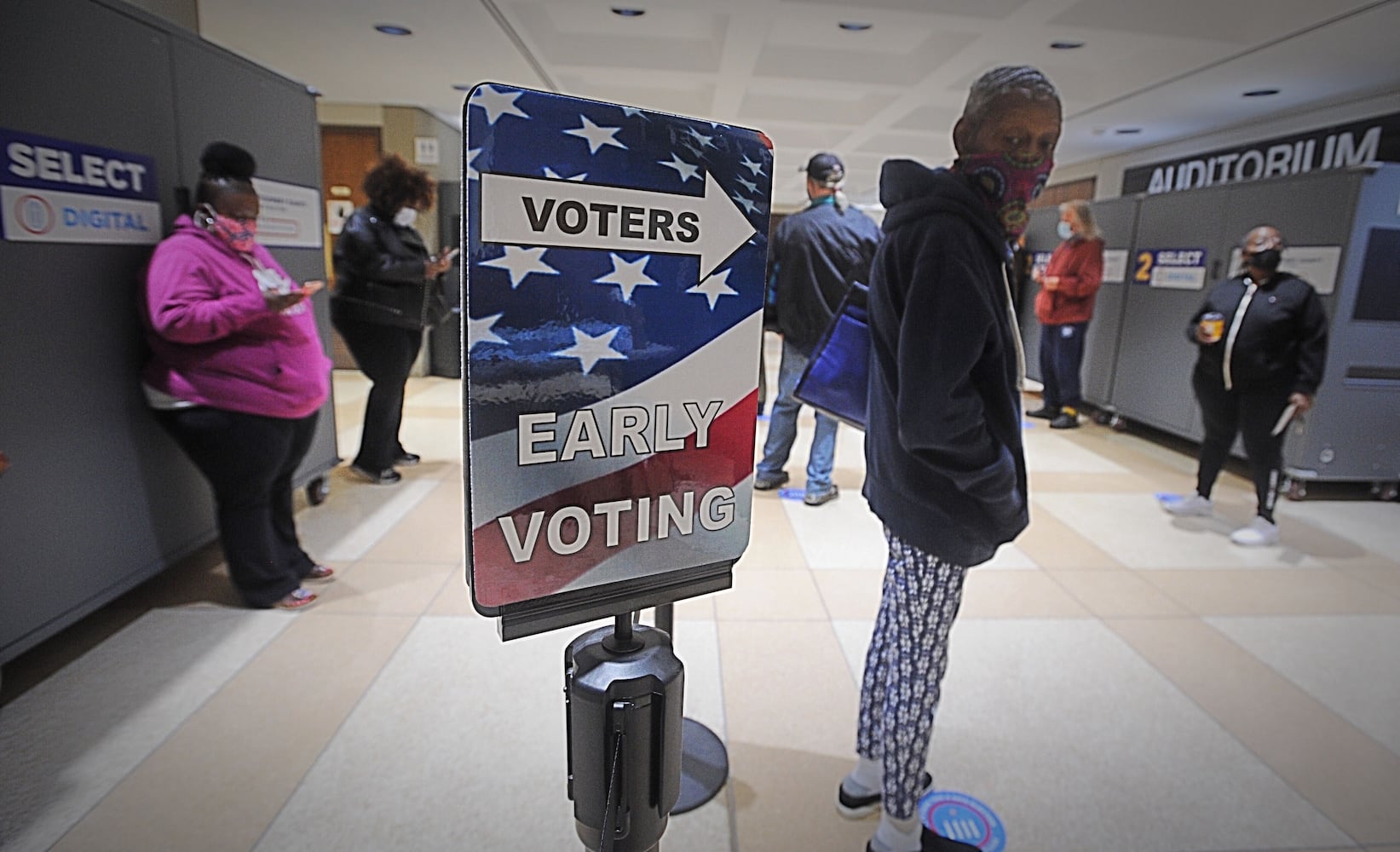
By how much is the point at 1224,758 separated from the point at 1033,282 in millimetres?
6897

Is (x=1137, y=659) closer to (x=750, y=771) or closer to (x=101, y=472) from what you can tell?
(x=750, y=771)

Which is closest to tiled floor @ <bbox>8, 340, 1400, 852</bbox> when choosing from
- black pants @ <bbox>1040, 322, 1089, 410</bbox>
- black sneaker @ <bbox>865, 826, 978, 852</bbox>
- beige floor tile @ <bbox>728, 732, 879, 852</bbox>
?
beige floor tile @ <bbox>728, 732, 879, 852</bbox>

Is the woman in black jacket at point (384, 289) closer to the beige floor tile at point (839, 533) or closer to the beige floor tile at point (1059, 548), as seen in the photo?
the beige floor tile at point (839, 533)

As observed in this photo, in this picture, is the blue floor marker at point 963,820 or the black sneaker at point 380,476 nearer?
the blue floor marker at point 963,820

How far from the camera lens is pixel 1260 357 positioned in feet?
12.5

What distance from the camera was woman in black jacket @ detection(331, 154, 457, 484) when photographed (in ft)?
13.1

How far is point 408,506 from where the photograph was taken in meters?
4.07

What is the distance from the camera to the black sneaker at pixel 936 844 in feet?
5.67

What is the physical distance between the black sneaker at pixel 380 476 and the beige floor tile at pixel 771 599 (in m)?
2.28

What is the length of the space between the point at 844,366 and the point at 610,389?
3.90 feet

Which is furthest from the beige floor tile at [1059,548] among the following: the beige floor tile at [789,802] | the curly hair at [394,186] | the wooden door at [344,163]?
the wooden door at [344,163]

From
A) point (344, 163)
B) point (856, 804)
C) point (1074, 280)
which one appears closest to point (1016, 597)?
point (856, 804)

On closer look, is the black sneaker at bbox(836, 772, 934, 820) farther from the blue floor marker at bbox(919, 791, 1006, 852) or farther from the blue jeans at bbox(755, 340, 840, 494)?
the blue jeans at bbox(755, 340, 840, 494)

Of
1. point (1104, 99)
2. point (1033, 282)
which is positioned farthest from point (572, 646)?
point (1033, 282)
